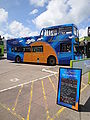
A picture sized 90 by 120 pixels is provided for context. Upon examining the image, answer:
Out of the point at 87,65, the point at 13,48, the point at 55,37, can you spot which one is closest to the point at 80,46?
the point at 55,37

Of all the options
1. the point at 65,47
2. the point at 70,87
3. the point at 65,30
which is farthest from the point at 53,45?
the point at 70,87

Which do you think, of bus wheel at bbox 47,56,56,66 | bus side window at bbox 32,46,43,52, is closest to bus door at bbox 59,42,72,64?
bus wheel at bbox 47,56,56,66

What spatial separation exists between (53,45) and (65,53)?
157cm

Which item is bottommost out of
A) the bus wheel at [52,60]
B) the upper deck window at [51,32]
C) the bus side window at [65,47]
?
the bus wheel at [52,60]

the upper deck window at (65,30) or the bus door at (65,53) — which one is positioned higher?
the upper deck window at (65,30)

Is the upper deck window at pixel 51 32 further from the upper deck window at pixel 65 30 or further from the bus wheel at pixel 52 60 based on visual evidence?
the bus wheel at pixel 52 60

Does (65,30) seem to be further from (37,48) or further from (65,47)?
(37,48)

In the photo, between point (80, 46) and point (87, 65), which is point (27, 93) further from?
point (80, 46)

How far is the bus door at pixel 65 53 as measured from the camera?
36.6 ft

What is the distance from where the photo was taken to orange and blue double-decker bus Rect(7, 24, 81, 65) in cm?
1110

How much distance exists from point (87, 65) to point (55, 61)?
5873 millimetres

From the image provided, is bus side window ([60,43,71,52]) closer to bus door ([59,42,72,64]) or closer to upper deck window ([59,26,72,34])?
bus door ([59,42,72,64])

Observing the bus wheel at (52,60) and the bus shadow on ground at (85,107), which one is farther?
the bus wheel at (52,60)

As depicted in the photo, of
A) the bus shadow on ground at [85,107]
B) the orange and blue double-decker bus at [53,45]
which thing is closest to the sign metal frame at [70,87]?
the bus shadow on ground at [85,107]
